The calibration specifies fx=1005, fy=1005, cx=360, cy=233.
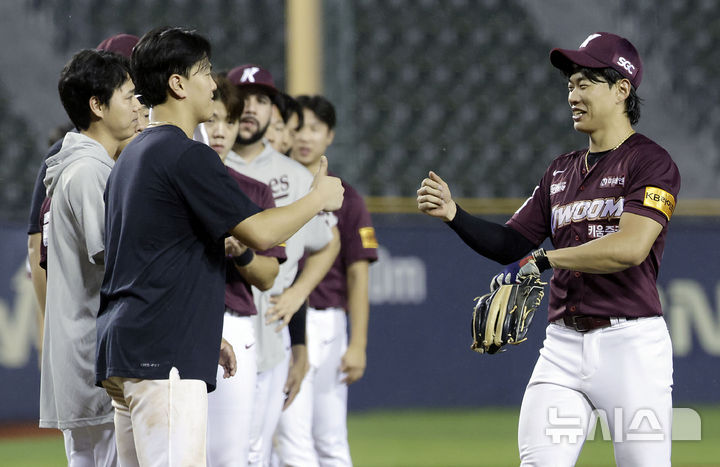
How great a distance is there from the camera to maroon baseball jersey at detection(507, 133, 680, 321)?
9.95 ft

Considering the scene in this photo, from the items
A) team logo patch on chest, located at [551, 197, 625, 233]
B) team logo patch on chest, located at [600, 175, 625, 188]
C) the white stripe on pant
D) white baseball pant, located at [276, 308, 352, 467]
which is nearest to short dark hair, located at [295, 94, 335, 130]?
white baseball pant, located at [276, 308, 352, 467]

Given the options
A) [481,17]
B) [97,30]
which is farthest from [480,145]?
[97,30]

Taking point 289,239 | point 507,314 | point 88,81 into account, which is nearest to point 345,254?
point 289,239

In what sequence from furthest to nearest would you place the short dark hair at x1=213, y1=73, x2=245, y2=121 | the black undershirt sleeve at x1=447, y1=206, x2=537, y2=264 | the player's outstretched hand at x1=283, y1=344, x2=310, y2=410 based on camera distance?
the player's outstretched hand at x1=283, y1=344, x2=310, y2=410 → the short dark hair at x1=213, y1=73, x2=245, y2=121 → the black undershirt sleeve at x1=447, y1=206, x2=537, y2=264

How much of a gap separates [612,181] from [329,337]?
196 cm

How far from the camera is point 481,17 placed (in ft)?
29.7

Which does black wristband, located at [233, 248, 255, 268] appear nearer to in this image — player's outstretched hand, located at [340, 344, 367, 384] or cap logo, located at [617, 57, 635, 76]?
cap logo, located at [617, 57, 635, 76]

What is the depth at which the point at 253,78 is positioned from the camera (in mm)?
4469

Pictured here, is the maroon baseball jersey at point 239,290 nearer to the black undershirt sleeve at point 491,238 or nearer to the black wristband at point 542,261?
the black undershirt sleeve at point 491,238

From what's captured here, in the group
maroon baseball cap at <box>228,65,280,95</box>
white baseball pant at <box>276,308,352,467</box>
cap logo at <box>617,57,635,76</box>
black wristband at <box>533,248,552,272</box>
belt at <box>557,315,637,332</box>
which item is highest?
maroon baseball cap at <box>228,65,280,95</box>

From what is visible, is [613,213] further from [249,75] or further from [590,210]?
[249,75]

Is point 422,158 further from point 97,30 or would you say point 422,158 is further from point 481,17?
point 97,30

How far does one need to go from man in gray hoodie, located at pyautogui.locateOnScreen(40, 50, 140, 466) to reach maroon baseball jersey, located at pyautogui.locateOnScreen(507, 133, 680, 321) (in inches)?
56.6

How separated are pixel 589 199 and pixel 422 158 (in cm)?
574
